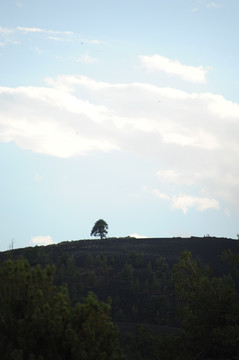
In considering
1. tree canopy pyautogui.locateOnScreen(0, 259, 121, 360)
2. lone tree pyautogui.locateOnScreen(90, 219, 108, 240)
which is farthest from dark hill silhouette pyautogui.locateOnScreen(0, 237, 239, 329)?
tree canopy pyautogui.locateOnScreen(0, 259, 121, 360)

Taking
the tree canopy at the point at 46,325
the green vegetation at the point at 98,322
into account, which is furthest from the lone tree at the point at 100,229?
the tree canopy at the point at 46,325

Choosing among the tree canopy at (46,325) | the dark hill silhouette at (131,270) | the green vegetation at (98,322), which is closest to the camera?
the tree canopy at (46,325)

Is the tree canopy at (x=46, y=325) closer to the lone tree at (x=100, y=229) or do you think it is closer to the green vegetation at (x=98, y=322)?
the green vegetation at (x=98, y=322)

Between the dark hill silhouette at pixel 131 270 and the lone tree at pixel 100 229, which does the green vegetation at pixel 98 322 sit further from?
the lone tree at pixel 100 229

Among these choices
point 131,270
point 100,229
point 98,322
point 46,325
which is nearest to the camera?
point 46,325

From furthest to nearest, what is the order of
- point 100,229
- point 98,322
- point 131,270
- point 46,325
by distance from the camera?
point 100,229 → point 131,270 → point 98,322 → point 46,325

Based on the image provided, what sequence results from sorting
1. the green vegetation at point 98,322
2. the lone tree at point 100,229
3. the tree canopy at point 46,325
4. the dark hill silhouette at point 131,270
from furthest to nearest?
the lone tree at point 100,229 → the dark hill silhouette at point 131,270 → the green vegetation at point 98,322 → the tree canopy at point 46,325

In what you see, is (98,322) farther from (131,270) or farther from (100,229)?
(100,229)

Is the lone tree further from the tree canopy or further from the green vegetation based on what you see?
the tree canopy

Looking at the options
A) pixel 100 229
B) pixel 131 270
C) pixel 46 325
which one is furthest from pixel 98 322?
pixel 100 229

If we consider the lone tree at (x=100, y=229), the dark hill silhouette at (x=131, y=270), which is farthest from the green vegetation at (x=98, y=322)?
the lone tree at (x=100, y=229)

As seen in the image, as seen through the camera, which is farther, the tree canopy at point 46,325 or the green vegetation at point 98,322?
the green vegetation at point 98,322

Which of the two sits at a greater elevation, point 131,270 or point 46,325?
point 131,270

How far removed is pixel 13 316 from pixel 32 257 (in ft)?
176
